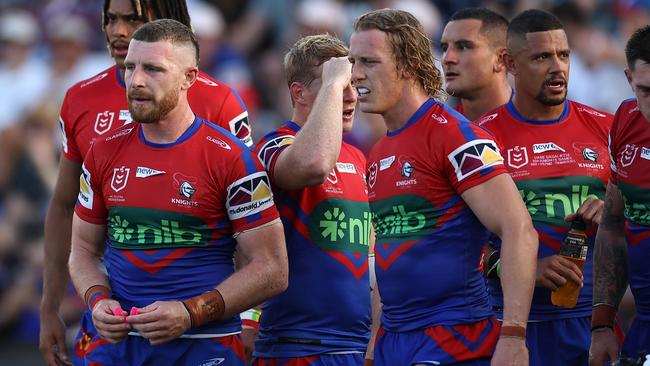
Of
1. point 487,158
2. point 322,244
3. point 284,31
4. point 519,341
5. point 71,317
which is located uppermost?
point 284,31

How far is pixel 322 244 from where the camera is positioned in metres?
6.52

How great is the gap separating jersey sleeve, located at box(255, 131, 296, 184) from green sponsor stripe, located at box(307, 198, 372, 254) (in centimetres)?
36

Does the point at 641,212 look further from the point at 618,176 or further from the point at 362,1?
the point at 362,1

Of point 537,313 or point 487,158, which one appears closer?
point 487,158

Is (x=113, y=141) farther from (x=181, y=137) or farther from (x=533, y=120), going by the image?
(x=533, y=120)

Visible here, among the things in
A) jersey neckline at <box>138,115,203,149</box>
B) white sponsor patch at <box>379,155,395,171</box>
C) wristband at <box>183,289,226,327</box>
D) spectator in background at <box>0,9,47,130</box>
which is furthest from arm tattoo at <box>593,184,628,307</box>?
spectator in background at <box>0,9,47,130</box>

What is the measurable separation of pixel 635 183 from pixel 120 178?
8.58 feet

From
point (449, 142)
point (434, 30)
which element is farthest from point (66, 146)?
point (434, 30)

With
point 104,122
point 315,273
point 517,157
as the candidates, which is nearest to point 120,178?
point 104,122

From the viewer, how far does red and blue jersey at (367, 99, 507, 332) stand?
229 inches

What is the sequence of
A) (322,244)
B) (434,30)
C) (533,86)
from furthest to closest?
1. (434,30)
2. (533,86)
3. (322,244)

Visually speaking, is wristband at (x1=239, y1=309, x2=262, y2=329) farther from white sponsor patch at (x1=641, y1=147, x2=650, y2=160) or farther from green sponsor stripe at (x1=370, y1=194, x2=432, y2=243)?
white sponsor patch at (x1=641, y1=147, x2=650, y2=160)

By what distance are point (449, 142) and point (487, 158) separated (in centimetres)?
21

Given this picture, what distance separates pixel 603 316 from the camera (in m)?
6.45
